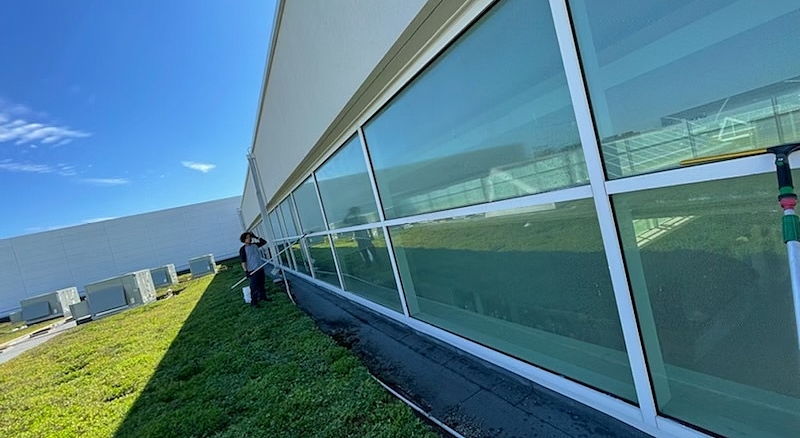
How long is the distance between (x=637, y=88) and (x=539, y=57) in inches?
19.5

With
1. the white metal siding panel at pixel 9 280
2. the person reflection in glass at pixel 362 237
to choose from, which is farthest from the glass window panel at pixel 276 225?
the white metal siding panel at pixel 9 280

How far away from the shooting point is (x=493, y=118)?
2.00 metres

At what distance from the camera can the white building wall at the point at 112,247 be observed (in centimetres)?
2256

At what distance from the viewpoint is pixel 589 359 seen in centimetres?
186

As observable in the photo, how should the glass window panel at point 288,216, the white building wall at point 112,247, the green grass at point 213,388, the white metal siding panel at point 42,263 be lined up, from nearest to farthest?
the green grass at point 213,388, the glass window panel at point 288,216, the white building wall at point 112,247, the white metal siding panel at point 42,263

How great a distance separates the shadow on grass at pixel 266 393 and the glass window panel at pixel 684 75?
1948mm

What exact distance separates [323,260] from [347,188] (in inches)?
110

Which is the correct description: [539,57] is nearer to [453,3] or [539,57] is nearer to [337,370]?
[453,3]

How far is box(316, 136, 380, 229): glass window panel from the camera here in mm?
4043

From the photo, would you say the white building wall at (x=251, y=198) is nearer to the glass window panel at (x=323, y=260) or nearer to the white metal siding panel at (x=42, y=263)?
the glass window panel at (x=323, y=260)

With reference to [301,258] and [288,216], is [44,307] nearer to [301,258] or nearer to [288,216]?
[288,216]

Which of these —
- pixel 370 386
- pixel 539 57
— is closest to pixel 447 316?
pixel 370 386

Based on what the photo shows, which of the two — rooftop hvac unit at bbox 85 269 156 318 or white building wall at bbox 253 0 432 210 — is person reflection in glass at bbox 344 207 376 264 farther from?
rooftop hvac unit at bbox 85 269 156 318

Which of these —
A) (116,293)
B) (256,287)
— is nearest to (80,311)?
(116,293)
